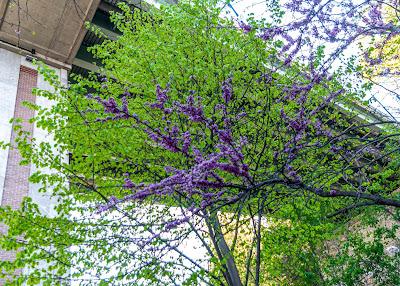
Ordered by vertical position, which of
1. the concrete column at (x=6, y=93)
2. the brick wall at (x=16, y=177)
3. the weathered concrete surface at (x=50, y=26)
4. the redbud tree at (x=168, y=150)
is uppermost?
the weathered concrete surface at (x=50, y=26)

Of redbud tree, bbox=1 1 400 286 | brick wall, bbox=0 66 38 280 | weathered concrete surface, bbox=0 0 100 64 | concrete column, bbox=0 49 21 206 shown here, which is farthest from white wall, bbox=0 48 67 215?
redbud tree, bbox=1 1 400 286

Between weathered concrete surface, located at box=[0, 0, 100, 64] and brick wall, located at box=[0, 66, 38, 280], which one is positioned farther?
weathered concrete surface, located at box=[0, 0, 100, 64]

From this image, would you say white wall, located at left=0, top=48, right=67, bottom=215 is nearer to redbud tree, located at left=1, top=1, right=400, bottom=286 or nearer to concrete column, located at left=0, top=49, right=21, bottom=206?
concrete column, located at left=0, top=49, right=21, bottom=206

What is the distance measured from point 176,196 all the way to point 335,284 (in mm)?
3905

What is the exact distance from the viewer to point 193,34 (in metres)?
7.56

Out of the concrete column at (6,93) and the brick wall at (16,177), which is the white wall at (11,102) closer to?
the concrete column at (6,93)

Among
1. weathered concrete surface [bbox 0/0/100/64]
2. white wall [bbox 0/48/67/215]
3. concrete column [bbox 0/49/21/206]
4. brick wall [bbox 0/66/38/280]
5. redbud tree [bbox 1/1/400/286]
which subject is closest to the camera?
redbud tree [bbox 1/1/400/286]

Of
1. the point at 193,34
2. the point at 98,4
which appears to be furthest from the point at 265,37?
the point at 98,4

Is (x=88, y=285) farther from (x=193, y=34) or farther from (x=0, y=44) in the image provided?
(x=0, y=44)

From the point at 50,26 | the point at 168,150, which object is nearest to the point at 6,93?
the point at 50,26

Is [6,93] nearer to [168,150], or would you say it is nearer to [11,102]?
[11,102]

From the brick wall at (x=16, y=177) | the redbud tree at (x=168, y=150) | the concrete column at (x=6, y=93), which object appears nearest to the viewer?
the redbud tree at (x=168, y=150)

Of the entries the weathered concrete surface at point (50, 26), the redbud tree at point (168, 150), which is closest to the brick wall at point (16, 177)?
the weathered concrete surface at point (50, 26)

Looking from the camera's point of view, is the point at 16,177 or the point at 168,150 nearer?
the point at 168,150
